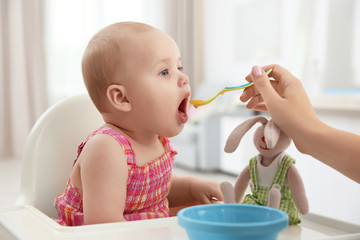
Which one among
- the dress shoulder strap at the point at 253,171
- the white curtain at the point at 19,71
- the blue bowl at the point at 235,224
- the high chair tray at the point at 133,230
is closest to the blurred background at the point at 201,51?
the white curtain at the point at 19,71

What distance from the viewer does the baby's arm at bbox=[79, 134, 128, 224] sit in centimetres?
76

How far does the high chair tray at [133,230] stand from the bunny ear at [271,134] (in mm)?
116

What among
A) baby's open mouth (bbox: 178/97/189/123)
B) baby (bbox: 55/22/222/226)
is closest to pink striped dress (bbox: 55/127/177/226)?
baby (bbox: 55/22/222/226)

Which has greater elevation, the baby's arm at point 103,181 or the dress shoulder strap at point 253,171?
the dress shoulder strap at point 253,171

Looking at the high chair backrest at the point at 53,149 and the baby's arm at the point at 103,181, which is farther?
the high chair backrest at the point at 53,149

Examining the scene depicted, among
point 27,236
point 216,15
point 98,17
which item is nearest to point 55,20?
point 98,17

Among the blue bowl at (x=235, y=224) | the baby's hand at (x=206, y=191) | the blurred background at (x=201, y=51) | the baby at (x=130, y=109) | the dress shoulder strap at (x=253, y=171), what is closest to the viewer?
the blue bowl at (x=235, y=224)

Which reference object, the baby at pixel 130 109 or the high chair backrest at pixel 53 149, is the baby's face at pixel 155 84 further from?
the high chair backrest at pixel 53 149

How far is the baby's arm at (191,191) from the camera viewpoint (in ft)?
3.19

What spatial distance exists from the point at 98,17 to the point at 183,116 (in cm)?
424

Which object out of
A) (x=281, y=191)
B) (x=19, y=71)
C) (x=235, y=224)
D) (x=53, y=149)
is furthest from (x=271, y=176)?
(x=19, y=71)

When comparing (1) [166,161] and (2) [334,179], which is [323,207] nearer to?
(2) [334,179]

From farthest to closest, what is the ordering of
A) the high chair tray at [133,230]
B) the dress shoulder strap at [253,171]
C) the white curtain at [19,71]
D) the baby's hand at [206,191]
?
the white curtain at [19,71] → the baby's hand at [206,191] → the dress shoulder strap at [253,171] → the high chair tray at [133,230]

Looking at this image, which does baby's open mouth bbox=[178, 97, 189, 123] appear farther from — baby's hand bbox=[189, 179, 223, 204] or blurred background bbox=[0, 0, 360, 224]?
blurred background bbox=[0, 0, 360, 224]
